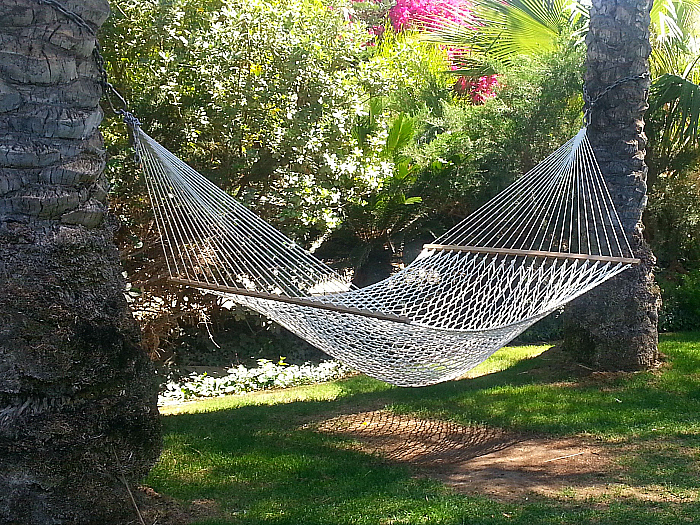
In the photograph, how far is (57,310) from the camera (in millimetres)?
2096

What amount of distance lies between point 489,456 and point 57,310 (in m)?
1.89

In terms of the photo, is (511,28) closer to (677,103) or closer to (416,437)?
(677,103)

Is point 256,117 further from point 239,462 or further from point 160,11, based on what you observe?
point 239,462

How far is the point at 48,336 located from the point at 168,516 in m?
0.71

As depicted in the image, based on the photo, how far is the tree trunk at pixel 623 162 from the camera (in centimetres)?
443

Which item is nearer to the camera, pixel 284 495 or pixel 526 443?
pixel 284 495

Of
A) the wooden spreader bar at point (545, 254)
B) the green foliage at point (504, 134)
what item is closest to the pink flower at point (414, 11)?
the green foliage at point (504, 134)

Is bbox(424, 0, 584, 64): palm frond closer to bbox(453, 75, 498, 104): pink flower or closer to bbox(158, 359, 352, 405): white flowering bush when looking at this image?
bbox(453, 75, 498, 104): pink flower

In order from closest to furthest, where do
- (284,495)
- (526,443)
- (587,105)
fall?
1. (284,495)
2. (526,443)
3. (587,105)

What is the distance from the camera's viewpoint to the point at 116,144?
4.66m

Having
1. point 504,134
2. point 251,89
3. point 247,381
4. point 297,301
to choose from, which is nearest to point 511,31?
point 504,134

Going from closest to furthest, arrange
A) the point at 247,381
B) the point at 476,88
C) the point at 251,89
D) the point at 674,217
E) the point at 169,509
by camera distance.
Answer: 1. the point at 169,509
2. the point at 251,89
3. the point at 247,381
4. the point at 674,217
5. the point at 476,88

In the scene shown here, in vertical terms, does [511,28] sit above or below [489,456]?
above


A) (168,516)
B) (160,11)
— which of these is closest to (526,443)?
(168,516)
